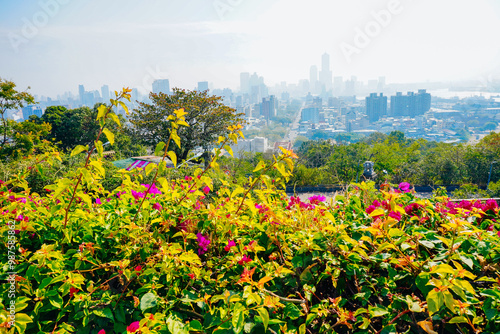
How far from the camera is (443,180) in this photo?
1541cm

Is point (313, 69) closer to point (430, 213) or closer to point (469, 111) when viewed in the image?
point (469, 111)

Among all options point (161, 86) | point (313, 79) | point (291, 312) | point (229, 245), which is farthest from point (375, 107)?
point (291, 312)

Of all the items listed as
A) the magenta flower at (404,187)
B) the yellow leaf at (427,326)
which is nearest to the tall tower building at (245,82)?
the magenta flower at (404,187)

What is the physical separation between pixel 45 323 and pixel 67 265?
0.56ft

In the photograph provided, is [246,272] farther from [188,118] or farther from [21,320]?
[188,118]

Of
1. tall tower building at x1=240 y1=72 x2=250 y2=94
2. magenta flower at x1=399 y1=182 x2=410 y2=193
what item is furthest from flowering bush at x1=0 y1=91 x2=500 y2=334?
tall tower building at x1=240 y1=72 x2=250 y2=94

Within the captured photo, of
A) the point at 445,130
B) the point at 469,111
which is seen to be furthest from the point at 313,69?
the point at 445,130

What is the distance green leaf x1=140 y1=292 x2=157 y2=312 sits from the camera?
82cm

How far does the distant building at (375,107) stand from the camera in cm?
8681

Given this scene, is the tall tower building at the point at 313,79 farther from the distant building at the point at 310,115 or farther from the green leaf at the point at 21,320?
the green leaf at the point at 21,320

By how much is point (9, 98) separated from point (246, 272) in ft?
49.3

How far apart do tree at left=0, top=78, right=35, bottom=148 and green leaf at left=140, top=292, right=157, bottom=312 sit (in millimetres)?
14670

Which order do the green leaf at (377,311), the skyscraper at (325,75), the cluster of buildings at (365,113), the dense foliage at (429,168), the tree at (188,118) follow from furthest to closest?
the skyscraper at (325,75)
the cluster of buildings at (365,113)
the dense foliage at (429,168)
the tree at (188,118)
the green leaf at (377,311)

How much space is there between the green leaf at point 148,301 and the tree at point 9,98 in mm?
14670
